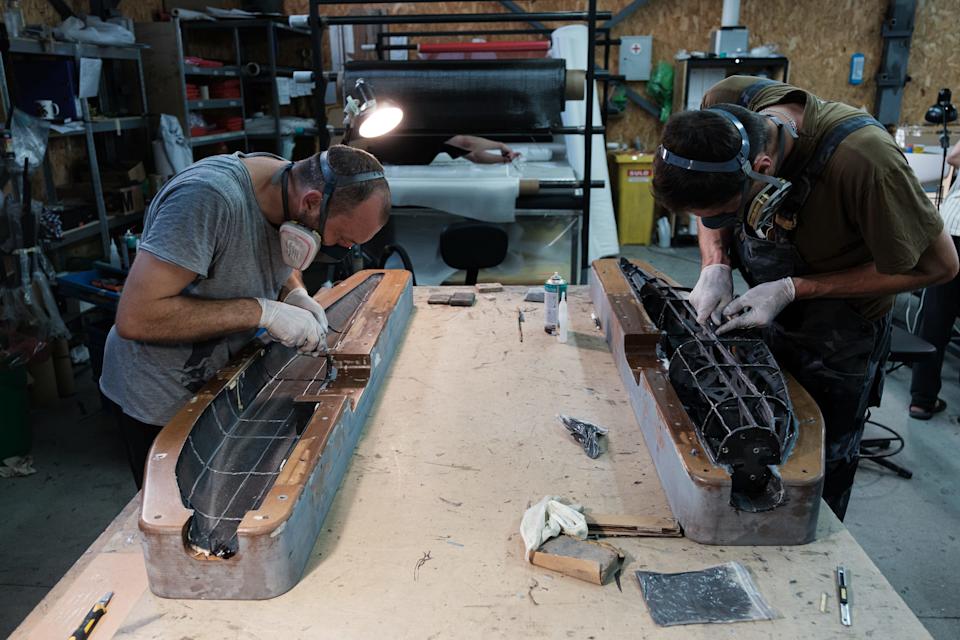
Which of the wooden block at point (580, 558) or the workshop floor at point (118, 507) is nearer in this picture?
the wooden block at point (580, 558)

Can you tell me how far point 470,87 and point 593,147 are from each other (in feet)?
9.63

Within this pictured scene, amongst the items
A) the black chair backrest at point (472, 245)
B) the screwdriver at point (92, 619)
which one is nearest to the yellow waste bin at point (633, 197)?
the black chair backrest at point (472, 245)

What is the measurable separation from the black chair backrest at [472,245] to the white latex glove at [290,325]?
1.53 metres

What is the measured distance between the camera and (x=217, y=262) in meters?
1.57

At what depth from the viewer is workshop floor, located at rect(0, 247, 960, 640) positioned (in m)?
2.31

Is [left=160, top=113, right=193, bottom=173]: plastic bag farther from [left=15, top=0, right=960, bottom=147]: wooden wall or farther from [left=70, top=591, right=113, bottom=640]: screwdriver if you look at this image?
[left=70, top=591, right=113, bottom=640]: screwdriver

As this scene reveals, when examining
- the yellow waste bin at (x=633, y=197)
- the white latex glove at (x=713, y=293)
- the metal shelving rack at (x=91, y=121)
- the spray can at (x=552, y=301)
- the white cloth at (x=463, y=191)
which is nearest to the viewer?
the white latex glove at (x=713, y=293)

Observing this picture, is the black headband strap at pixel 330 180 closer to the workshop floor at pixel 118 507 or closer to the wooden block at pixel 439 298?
the wooden block at pixel 439 298

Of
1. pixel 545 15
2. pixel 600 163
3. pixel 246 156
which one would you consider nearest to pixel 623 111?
pixel 600 163

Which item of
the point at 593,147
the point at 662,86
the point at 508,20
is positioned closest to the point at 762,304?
the point at 508,20

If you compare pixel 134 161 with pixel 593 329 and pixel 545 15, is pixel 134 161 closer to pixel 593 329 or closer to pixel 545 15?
pixel 545 15

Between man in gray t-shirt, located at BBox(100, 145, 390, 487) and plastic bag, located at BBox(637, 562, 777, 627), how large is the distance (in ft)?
3.23

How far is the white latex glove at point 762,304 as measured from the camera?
66.3 inches

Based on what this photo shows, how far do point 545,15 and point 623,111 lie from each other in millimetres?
4108
